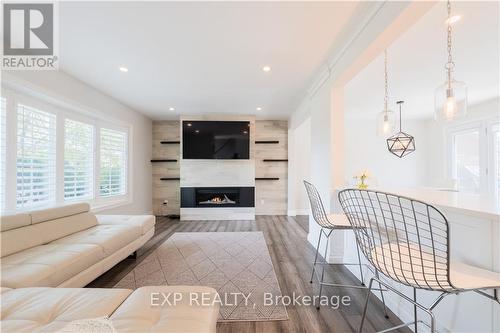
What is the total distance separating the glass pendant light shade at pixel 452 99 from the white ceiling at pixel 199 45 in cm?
106

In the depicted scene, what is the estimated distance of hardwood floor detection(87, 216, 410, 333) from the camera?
5.36 ft

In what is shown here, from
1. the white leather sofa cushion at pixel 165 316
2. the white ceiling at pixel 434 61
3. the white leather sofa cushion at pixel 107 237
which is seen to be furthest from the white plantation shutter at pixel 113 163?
the white ceiling at pixel 434 61

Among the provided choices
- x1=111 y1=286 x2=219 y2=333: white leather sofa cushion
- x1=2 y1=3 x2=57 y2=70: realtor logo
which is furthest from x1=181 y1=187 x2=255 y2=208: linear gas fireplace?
x1=111 y1=286 x2=219 y2=333: white leather sofa cushion

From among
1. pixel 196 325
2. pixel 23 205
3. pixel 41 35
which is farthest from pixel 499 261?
pixel 23 205

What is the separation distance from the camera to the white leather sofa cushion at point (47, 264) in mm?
1481

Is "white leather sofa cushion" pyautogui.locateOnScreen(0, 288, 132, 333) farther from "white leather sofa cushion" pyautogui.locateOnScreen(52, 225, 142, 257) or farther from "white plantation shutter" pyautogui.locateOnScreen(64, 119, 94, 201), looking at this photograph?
"white plantation shutter" pyautogui.locateOnScreen(64, 119, 94, 201)

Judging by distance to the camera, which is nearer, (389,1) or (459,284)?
(459,284)

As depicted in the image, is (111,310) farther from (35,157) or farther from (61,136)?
(61,136)

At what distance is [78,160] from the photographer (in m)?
3.44

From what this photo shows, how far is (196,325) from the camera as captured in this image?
102 centimetres

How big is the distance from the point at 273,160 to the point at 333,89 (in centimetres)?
307

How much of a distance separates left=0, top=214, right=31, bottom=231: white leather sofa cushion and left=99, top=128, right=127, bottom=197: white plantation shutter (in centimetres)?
192

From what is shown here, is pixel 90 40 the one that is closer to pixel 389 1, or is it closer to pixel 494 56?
pixel 389 1

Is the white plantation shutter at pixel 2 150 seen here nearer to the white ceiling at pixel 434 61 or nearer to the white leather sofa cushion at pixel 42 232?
the white leather sofa cushion at pixel 42 232
